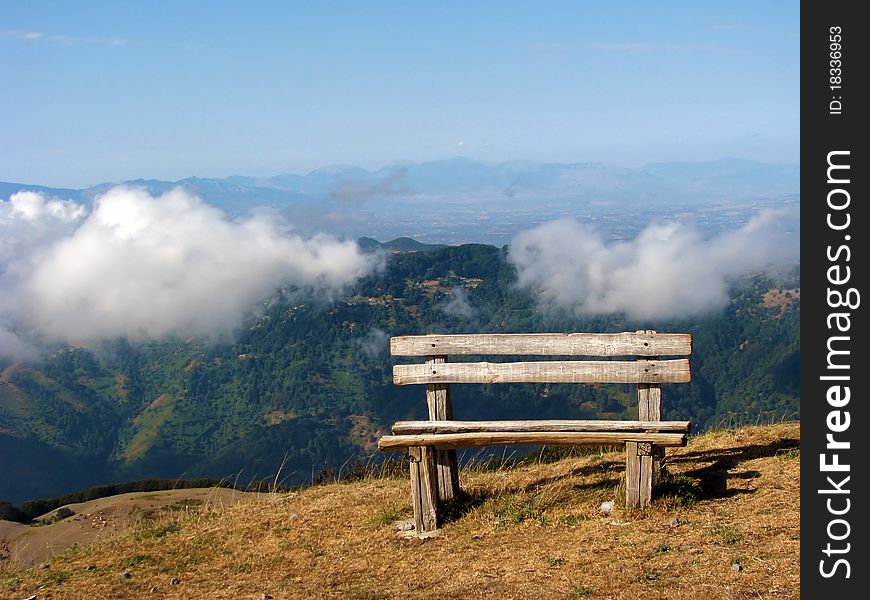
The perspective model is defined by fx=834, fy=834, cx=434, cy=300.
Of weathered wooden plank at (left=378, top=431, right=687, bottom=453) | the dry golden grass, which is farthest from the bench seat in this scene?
the dry golden grass

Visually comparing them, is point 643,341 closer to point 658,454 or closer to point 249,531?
point 658,454

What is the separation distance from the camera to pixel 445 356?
10.5 m

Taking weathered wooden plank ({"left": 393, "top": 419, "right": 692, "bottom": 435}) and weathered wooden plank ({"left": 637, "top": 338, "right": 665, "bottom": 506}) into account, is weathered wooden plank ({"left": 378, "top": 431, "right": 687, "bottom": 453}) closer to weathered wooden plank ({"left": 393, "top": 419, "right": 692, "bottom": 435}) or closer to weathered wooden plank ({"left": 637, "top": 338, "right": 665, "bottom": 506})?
weathered wooden plank ({"left": 393, "top": 419, "right": 692, "bottom": 435})

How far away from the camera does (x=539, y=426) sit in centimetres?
991

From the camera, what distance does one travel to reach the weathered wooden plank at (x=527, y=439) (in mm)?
9664

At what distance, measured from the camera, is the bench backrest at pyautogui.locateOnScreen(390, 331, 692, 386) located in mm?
9898

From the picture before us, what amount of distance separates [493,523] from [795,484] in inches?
150

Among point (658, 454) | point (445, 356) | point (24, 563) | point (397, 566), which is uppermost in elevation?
point (445, 356)

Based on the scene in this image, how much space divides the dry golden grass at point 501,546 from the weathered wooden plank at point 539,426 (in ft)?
3.33

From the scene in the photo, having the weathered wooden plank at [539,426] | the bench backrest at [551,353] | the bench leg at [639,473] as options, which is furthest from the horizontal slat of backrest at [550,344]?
the bench leg at [639,473]

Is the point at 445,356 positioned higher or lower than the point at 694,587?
higher

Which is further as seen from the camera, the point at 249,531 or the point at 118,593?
the point at 249,531

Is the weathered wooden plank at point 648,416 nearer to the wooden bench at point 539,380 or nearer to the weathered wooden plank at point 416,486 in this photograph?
the wooden bench at point 539,380
